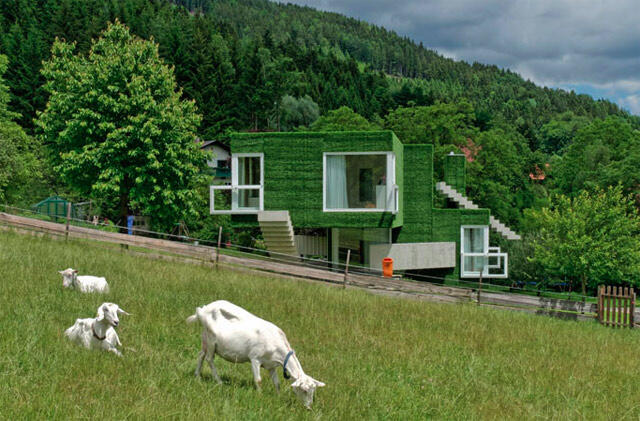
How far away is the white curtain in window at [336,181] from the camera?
1086 inches

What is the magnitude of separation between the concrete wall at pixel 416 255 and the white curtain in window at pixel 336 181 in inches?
163

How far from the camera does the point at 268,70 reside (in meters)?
92.1

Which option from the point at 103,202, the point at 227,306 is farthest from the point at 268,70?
the point at 227,306

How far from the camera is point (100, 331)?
8.63 m

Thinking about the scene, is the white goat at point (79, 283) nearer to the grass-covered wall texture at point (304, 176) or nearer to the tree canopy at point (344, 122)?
the grass-covered wall texture at point (304, 176)

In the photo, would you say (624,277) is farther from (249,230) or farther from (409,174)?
(249,230)

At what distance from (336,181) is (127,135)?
12.2 metres

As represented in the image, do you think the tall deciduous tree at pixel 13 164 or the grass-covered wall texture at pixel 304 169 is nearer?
the grass-covered wall texture at pixel 304 169

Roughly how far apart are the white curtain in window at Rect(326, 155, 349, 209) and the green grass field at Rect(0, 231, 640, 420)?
872cm

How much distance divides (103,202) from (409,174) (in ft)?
82.4

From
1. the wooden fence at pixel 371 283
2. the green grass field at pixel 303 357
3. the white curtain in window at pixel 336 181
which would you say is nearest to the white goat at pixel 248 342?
the green grass field at pixel 303 357

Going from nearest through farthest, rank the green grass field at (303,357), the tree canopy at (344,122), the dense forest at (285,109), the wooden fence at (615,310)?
1. the green grass field at (303,357)
2. the wooden fence at (615,310)
3. the dense forest at (285,109)
4. the tree canopy at (344,122)

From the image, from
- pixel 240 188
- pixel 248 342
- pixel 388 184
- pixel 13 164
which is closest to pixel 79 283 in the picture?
pixel 248 342

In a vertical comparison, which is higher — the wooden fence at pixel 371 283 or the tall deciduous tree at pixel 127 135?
the tall deciduous tree at pixel 127 135
